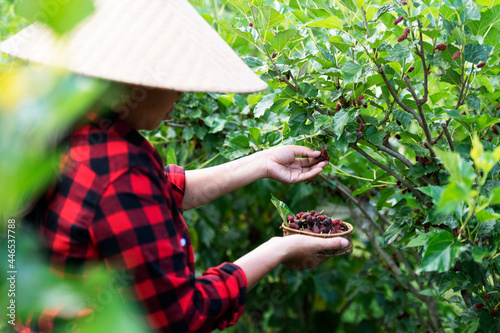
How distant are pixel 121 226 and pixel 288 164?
2.15ft

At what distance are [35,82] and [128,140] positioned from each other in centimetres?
59

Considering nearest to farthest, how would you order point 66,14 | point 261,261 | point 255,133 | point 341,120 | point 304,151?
point 66,14, point 261,261, point 341,120, point 304,151, point 255,133

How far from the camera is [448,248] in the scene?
0.83 m

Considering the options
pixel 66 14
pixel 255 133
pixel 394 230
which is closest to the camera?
pixel 66 14

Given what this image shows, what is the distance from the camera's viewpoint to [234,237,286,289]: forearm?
0.96 metres

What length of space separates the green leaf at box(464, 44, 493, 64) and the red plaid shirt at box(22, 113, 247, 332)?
697 mm

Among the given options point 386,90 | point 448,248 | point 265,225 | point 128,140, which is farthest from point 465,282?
point 265,225

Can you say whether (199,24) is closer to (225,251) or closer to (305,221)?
(305,221)

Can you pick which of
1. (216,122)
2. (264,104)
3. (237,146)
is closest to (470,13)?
(264,104)

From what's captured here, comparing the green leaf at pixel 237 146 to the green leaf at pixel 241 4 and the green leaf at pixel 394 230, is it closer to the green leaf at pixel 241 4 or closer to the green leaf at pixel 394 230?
the green leaf at pixel 241 4

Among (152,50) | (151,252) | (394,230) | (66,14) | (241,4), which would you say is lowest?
(394,230)

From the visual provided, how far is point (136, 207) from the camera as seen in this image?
2.59 ft

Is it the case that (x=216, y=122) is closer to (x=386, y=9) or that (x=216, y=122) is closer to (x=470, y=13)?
(x=386, y=9)

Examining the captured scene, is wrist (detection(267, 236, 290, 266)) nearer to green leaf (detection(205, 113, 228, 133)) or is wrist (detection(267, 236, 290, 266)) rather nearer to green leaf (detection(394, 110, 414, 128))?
green leaf (detection(394, 110, 414, 128))
